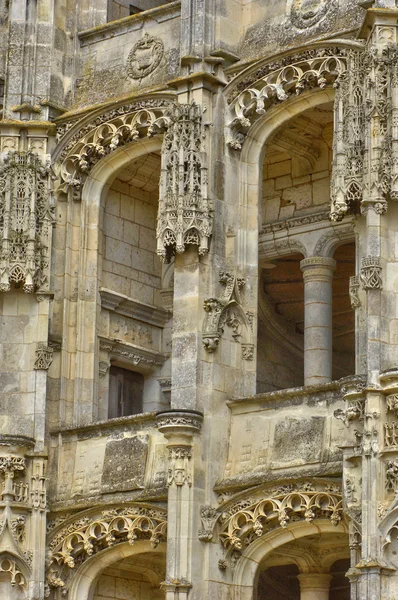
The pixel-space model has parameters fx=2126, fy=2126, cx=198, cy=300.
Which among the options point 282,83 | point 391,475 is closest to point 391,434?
point 391,475

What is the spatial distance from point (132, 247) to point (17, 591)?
565 cm

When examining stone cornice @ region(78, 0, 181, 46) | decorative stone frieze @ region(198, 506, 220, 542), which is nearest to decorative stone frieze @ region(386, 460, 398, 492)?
decorative stone frieze @ region(198, 506, 220, 542)

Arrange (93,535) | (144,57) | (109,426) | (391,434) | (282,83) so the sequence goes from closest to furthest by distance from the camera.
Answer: (391,434) → (282,83) → (93,535) → (109,426) → (144,57)

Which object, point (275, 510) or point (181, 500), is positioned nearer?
point (275, 510)

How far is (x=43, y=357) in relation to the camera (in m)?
29.5

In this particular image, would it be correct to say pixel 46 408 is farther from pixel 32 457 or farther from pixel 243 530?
pixel 243 530

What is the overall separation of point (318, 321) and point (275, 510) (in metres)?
4.09

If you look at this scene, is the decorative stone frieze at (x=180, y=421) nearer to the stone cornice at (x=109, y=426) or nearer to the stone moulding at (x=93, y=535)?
the stone cornice at (x=109, y=426)

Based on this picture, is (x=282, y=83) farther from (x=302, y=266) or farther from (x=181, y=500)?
(x=181, y=500)

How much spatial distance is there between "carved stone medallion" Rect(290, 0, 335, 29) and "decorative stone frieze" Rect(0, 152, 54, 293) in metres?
4.19

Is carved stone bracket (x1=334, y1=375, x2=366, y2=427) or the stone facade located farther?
the stone facade

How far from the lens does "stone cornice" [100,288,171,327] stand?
3077 cm

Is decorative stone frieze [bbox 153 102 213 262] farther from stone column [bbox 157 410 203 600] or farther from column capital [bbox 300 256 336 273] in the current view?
column capital [bbox 300 256 336 273]

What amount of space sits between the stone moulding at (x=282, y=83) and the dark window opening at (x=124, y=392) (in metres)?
4.48
